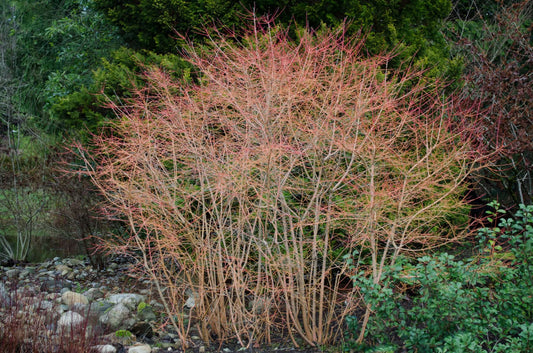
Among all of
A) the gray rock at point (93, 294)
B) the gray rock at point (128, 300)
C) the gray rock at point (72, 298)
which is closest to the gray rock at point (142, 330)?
the gray rock at point (128, 300)

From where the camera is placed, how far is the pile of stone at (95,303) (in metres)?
4.06

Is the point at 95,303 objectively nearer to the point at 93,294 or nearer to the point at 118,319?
the point at 93,294

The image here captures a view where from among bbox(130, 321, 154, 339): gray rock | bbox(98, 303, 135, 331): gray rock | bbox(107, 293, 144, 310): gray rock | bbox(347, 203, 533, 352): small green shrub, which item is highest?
bbox(347, 203, 533, 352): small green shrub

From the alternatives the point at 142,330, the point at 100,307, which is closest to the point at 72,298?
the point at 100,307

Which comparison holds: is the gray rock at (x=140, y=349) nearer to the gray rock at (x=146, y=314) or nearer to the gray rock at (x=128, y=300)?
the gray rock at (x=146, y=314)

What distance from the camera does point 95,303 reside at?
18.2ft

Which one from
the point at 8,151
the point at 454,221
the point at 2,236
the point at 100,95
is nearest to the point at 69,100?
the point at 100,95

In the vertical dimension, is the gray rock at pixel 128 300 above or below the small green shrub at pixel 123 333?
below

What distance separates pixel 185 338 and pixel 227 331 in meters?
0.40

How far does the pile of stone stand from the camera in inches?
160

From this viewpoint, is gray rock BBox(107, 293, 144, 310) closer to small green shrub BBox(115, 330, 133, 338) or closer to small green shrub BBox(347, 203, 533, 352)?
small green shrub BBox(115, 330, 133, 338)

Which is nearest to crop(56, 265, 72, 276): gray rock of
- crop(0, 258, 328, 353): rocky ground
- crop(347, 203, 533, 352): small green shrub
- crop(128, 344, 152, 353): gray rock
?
crop(0, 258, 328, 353): rocky ground

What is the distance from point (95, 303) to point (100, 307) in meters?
0.52

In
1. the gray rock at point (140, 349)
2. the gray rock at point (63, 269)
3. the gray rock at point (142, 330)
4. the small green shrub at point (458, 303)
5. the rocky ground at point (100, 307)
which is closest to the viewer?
the small green shrub at point (458, 303)
